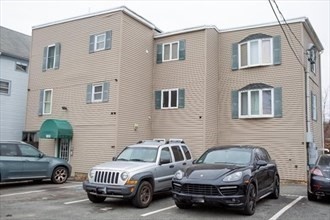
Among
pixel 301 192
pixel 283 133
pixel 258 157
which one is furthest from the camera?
pixel 283 133

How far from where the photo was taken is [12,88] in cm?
2491

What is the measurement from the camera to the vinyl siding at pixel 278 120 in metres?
17.1

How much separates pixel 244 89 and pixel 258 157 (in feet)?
29.5

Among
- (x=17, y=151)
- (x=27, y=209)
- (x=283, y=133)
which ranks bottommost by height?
(x=27, y=209)

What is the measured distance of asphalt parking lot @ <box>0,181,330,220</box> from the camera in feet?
28.3

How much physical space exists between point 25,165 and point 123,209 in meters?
6.25

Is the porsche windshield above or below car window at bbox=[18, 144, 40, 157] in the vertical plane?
above

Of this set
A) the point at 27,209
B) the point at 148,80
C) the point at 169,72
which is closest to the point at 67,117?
the point at 148,80

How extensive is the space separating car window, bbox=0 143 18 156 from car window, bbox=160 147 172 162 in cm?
631

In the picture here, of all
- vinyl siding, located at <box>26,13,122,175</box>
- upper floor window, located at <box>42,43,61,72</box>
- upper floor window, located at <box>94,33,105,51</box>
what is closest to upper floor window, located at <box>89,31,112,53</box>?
upper floor window, located at <box>94,33,105,51</box>

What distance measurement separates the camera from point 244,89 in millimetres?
18828

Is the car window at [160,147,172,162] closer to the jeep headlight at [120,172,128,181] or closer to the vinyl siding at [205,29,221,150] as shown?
the jeep headlight at [120,172,128,181]

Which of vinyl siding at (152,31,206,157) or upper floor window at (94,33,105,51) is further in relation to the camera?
upper floor window at (94,33,105,51)

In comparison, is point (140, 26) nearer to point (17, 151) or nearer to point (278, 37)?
point (278, 37)
